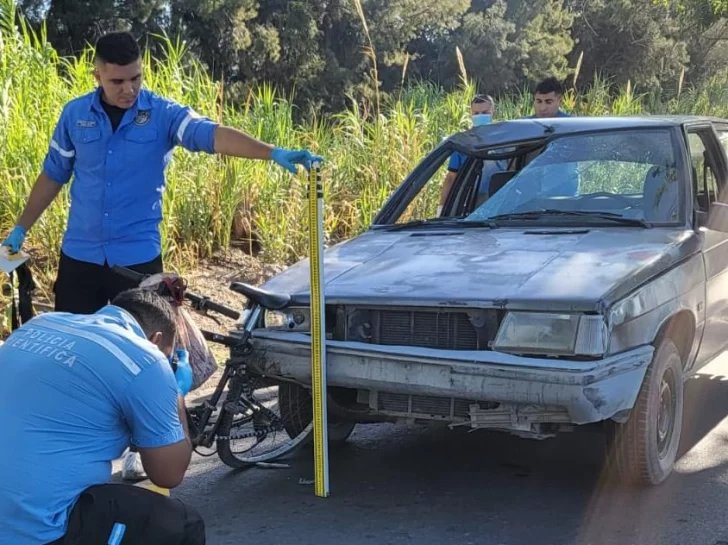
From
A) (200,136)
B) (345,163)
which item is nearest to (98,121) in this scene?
(200,136)

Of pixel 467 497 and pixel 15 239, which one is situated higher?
pixel 15 239

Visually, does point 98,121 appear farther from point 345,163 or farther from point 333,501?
point 345,163

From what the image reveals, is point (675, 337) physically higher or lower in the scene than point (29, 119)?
lower

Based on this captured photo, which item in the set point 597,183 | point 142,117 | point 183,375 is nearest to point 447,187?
point 597,183

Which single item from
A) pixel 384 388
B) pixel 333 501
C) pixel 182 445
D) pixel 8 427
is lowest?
pixel 333 501

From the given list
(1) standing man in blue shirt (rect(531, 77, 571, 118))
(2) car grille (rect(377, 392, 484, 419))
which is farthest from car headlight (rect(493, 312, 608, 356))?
(1) standing man in blue shirt (rect(531, 77, 571, 118))

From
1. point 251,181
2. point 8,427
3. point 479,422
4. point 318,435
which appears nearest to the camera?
point 8,427

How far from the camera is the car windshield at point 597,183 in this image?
4535 mm

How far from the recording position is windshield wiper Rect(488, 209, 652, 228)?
441cm

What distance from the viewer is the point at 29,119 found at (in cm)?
673

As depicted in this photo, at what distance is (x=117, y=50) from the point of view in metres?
4.02

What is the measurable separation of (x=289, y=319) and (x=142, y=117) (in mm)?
1156

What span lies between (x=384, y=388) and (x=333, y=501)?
2.10ft

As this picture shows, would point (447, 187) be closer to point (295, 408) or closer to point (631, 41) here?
point (295, 408)
